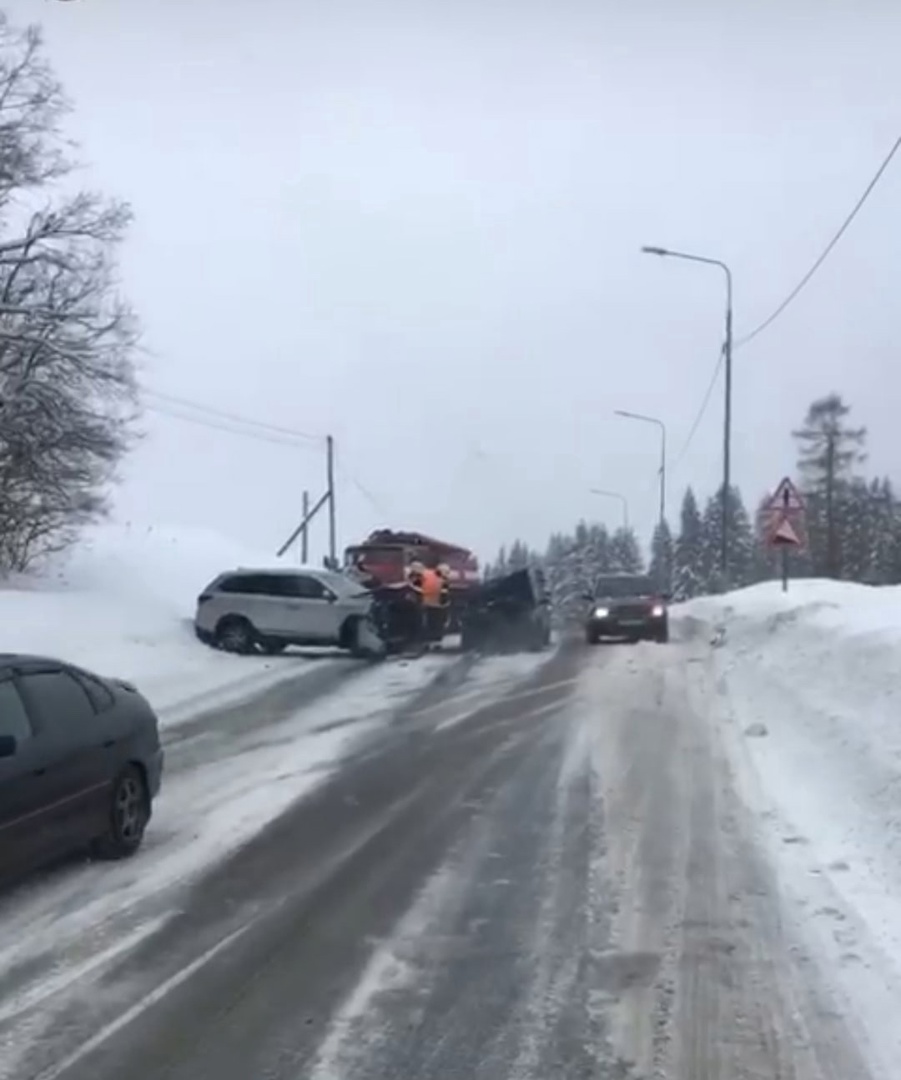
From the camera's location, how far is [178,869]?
9469 mm

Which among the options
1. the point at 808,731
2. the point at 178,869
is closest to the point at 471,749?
the point at 808,731

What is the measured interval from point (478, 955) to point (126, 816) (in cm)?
339

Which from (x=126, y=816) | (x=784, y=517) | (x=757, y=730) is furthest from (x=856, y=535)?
(x=126, y=816)

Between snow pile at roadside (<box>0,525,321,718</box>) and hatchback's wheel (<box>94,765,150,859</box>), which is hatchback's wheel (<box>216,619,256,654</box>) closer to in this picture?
snow pile at roadside (<box>0,525,321,718</box>)

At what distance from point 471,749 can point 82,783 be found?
6.56m

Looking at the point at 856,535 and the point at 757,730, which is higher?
the point at 856,535

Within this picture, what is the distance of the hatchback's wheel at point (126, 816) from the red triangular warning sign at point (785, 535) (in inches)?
608

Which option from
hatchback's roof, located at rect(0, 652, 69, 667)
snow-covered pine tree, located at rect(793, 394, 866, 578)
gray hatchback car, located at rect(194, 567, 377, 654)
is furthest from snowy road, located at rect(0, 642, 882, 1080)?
snow-covered pine tree, located at rect(793, 394, 866, 578)

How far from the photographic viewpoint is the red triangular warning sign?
23906mm

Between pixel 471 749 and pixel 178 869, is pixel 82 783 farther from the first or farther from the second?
pixel 471 749

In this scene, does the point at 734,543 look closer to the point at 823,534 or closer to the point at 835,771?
the point at 823,534

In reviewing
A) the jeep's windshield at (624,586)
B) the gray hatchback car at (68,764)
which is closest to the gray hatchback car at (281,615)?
the jeep's windshield at (624,586)

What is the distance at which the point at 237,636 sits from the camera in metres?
28.7

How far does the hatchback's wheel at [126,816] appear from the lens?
9.71 meters
